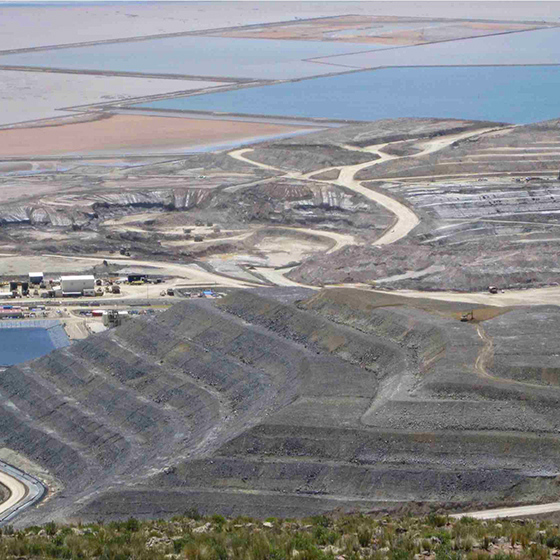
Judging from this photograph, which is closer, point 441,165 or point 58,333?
point 58,333

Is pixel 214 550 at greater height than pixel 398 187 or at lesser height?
greater

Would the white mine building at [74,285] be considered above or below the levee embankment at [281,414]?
below

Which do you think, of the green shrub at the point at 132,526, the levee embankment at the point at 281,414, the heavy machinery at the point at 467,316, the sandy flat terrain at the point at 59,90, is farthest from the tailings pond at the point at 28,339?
the sandy flat terrain at the point at 59,90

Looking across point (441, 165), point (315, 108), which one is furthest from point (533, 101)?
point (441, 165)

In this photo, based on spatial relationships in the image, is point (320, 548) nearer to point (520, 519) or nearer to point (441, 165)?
point (520, 519)

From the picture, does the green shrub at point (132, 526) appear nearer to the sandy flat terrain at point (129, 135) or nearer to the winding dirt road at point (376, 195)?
the winding dirt road at point (376, 195)

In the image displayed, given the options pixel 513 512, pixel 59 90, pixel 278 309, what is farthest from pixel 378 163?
pixel 513 512
